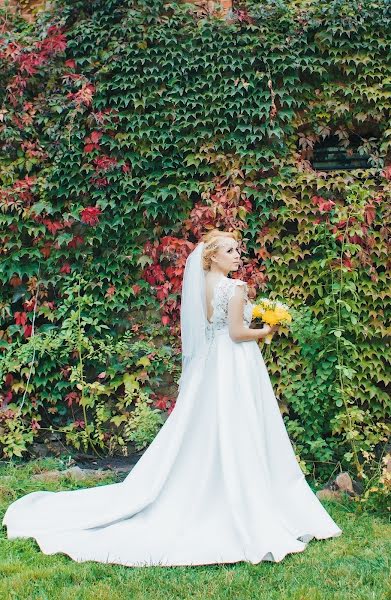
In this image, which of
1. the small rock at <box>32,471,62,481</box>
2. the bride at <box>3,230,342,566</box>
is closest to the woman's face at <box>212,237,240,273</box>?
the bride at <box>3,230,342,566</box>

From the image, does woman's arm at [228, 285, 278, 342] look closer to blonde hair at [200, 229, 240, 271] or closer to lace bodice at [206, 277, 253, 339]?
lace bodice at [206, 277, 253, 339]

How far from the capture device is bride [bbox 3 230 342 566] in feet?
12.1

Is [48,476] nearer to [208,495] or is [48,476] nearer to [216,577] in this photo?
[208,495]

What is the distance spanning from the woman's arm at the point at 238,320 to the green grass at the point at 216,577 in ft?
4.48

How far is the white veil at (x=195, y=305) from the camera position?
14.1 feet

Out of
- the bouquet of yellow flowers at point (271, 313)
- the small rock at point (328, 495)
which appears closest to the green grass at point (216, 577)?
the small rock at point (328, 495)

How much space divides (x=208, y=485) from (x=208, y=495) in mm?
61

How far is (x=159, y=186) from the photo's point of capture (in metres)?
6.40

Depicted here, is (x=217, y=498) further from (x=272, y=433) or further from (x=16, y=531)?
(x=16, y=531)

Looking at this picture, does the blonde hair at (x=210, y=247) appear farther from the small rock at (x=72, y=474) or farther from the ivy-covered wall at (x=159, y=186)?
the small rock at (x=72, y=474)

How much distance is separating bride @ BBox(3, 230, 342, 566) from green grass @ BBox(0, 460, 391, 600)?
0.31 ft

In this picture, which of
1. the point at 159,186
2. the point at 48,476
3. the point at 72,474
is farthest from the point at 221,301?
the point at 159,186

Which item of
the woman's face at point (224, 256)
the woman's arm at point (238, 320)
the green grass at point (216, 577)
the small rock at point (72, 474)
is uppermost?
the woman's face at point (224, 256)

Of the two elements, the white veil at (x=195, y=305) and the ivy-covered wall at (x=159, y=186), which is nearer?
the white veil at (x=195, y=305)
